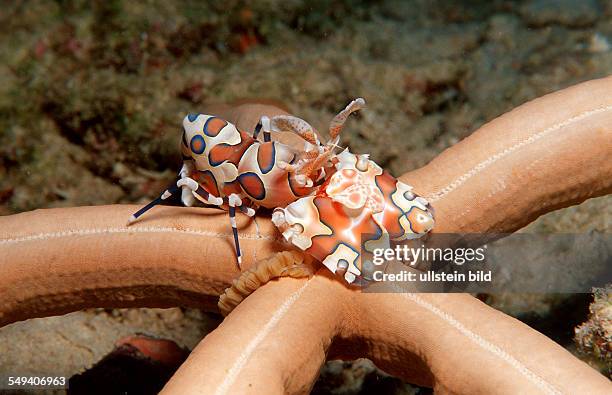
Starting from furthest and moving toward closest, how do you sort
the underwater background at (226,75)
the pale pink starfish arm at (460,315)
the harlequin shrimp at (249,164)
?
the underwater background at (226,75) < the harlequin shrimp at (249,164) < the pale pink starfish arm at (460,315)

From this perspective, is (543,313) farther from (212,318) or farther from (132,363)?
(132,363)

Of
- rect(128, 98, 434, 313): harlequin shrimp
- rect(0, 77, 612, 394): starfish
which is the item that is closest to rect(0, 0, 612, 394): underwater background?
rect(0, 77, 612, 394): starfish

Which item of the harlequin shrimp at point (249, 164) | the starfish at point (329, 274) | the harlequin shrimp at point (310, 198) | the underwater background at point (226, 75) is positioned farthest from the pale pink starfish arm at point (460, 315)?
the underwater background at point (226, 75)

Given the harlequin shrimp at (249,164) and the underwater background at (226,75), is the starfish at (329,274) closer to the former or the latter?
the harlequin shrimp at (249,164)

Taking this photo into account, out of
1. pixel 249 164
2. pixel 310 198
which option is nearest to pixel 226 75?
pixel 249 164

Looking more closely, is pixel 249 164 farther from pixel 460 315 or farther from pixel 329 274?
pixel 460 315

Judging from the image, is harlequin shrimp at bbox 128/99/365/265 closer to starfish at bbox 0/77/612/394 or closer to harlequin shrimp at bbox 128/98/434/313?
harlequin shrimp at bbox 128/98/434/313
